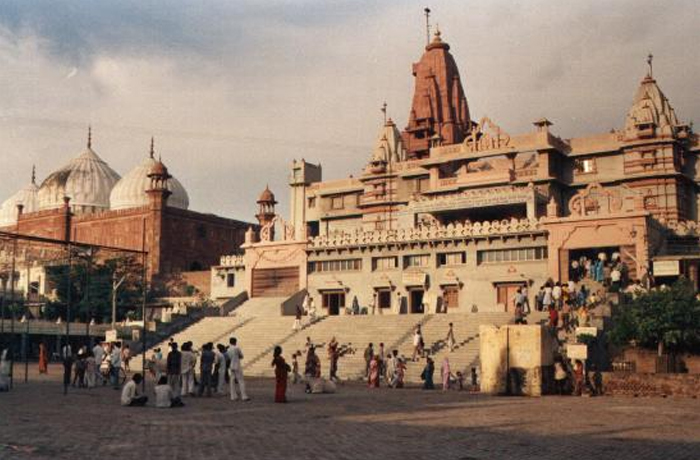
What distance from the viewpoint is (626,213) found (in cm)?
4166

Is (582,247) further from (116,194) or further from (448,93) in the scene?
(116,194)

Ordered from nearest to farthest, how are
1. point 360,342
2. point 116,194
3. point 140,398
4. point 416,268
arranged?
point 140,398 < point 360,342 < point 416,268 < point 116,194

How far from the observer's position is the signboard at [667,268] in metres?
39.7

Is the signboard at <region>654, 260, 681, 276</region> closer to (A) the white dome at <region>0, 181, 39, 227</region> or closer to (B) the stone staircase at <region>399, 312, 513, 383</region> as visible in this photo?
(B) the stone staircase at <region>399, 312, 513, 383</region>

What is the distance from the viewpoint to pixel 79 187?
3270 inches

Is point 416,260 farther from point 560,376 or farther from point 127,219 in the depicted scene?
point 127,219

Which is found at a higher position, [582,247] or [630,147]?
[630,147]

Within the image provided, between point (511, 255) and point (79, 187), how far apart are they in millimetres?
53493

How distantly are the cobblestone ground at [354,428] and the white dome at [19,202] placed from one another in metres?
73.1

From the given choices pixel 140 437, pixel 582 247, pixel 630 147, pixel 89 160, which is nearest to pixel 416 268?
pixel 582 247

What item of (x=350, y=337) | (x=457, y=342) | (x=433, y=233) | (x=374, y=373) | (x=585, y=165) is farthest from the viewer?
(x=585, y=165)

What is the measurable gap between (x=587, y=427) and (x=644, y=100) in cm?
4066

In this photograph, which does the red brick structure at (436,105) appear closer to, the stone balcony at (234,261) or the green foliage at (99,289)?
the stone balcony at (234,261)

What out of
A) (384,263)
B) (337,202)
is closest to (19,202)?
(337,202)
